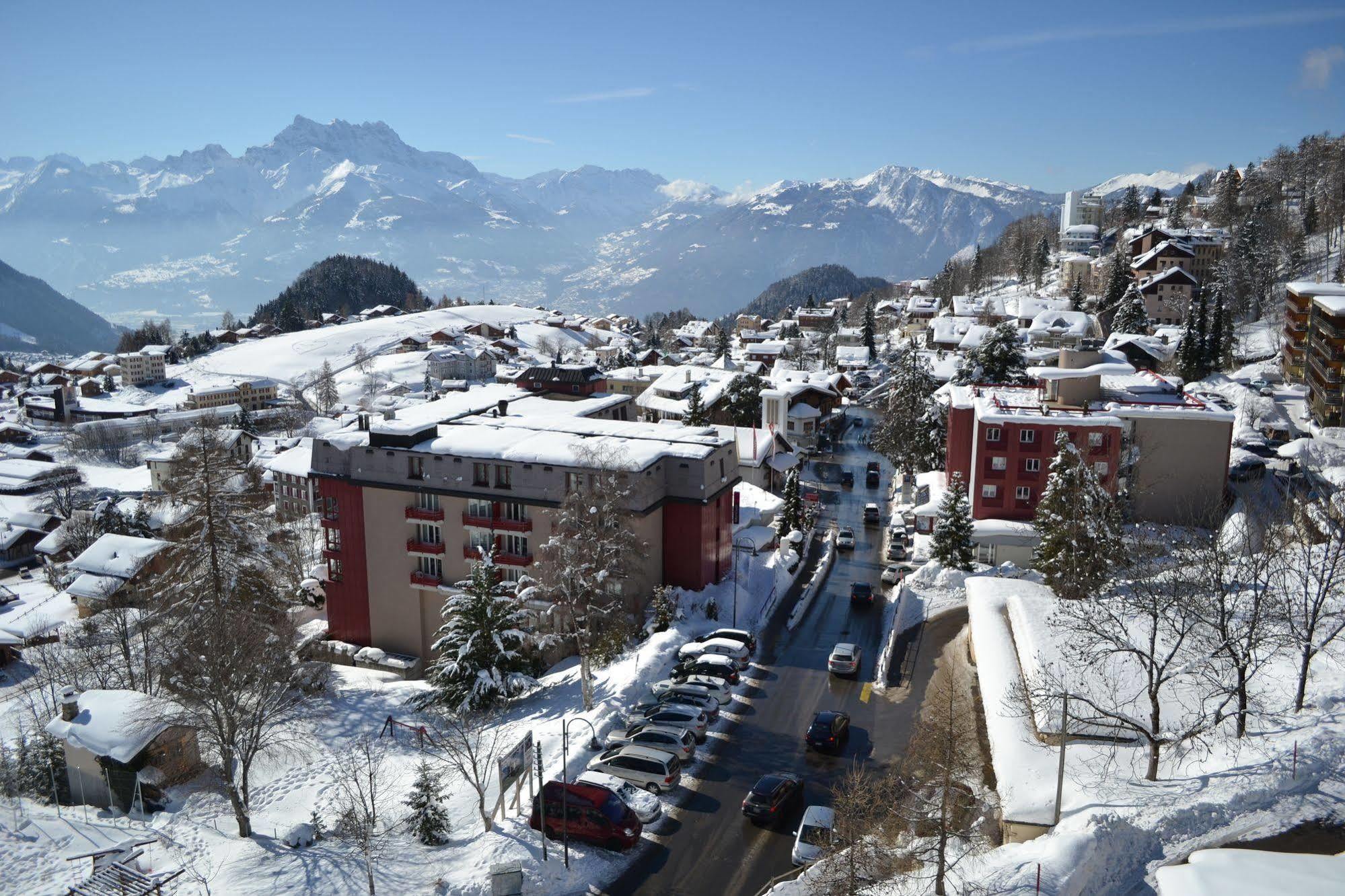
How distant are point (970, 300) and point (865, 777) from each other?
11698 centimetres

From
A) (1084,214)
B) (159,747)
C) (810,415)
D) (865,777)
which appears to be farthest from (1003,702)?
(1084,214)

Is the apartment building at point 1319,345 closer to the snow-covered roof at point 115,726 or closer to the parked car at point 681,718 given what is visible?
the parked car at point 681,718

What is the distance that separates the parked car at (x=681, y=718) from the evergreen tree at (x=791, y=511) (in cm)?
2239

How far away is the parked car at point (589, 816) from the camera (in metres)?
20.9

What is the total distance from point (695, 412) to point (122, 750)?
47.7 metres

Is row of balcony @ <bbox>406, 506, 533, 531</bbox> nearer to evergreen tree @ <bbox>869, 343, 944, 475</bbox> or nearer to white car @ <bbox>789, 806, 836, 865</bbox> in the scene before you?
white car @ <bbox>789, 806, 836, 865</bbox>

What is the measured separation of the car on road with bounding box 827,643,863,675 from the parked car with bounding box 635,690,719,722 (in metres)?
5.26

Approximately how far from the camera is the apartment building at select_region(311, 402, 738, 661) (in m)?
37.4

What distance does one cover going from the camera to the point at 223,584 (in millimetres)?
36344

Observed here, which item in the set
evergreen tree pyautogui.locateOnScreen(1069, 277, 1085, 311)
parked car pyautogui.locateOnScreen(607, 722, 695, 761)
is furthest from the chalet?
evergreen tree pyautogui.locateOnScreen(1069, 277, 1085, 311)

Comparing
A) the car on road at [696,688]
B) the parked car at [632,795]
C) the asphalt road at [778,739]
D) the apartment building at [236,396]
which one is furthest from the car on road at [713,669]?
the apartment building at [236,396]

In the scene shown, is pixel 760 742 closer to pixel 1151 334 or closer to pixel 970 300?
pixel 1151 334

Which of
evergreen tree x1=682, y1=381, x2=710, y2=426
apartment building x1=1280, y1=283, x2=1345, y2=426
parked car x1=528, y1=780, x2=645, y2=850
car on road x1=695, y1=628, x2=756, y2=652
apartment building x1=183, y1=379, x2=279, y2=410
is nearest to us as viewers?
parked car x1=528, y1=780, x2=645, y2=850

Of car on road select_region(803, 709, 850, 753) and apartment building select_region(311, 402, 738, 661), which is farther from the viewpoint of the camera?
apartment building select_region(311, 402, 738, 661)
